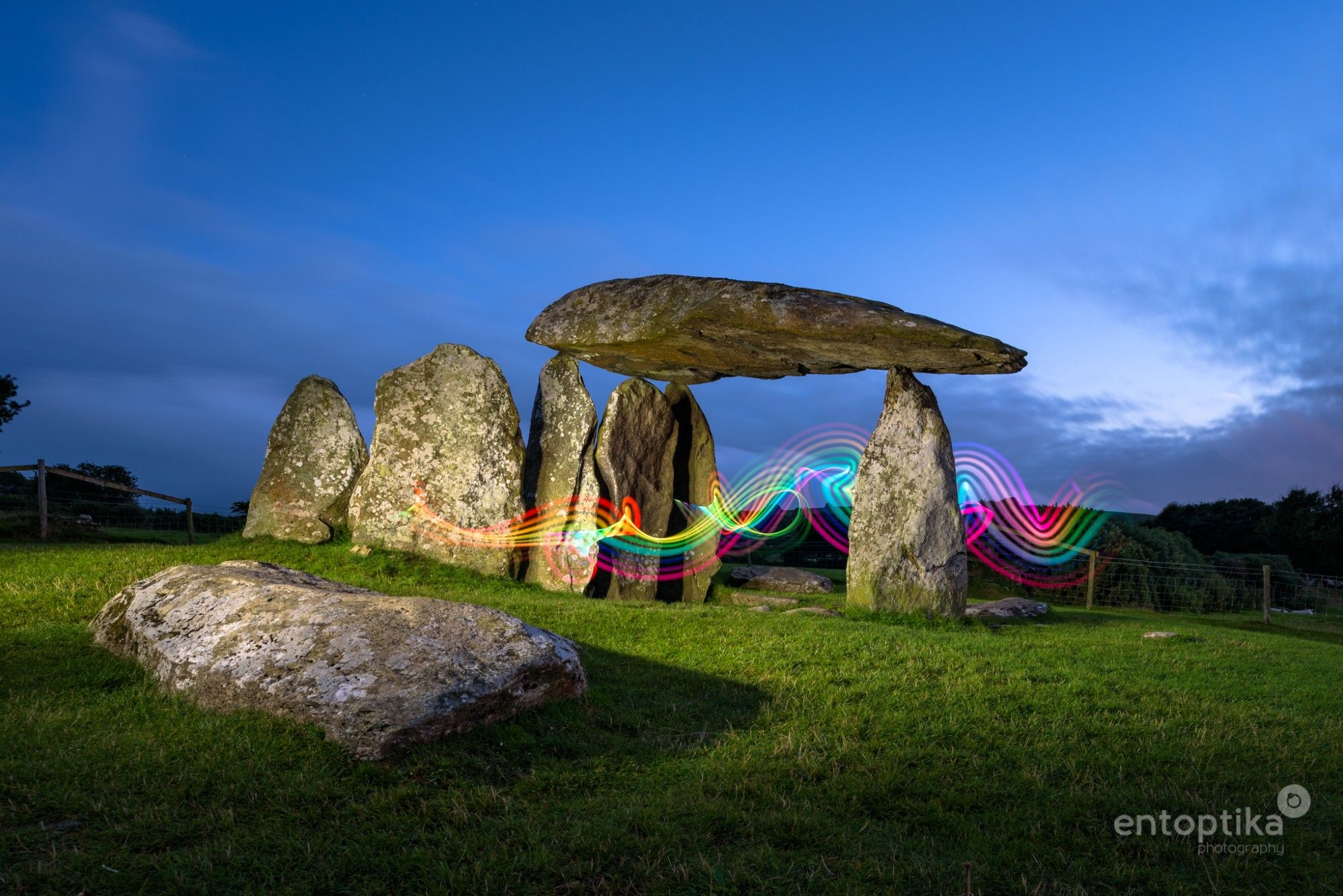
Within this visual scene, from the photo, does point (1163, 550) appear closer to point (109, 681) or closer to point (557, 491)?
point (557, 491)

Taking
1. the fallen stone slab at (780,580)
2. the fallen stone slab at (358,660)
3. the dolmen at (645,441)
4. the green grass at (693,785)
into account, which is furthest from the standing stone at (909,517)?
the fallen stone slab at (358,660)

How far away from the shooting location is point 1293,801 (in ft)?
20.1

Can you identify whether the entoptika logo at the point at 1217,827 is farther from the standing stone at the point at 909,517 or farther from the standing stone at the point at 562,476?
A: the standing stone at the point at 562,476

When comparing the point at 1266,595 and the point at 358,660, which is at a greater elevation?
the point at 1266,595

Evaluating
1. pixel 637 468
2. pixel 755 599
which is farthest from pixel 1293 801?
pixel 637 468

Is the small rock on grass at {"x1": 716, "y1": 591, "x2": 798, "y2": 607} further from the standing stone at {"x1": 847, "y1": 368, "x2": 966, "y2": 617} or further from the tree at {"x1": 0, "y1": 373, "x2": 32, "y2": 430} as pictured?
the tree at {"x1": 0, "y1": 373, "x2": 32, "y2": 430}

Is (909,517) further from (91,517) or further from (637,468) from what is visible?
(91,517)

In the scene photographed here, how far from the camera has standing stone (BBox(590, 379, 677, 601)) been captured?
16500mm

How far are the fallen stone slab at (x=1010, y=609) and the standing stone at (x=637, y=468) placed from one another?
231 inches

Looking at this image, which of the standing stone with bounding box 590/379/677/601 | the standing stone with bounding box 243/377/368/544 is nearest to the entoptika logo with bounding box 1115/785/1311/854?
the standing stone with bounding box 590/379/677/601

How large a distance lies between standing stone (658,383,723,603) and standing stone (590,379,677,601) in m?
0.36

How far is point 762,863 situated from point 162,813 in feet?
Answer: 10.8

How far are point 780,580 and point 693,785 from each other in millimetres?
14296

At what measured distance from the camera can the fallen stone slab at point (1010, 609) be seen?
52.8ft
